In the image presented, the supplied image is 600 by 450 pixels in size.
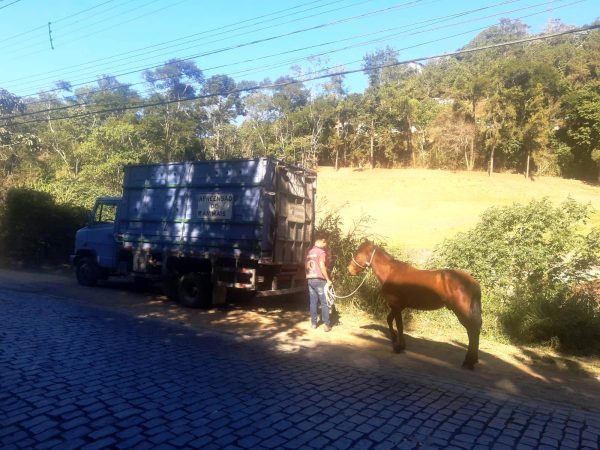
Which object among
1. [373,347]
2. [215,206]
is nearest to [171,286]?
[215,206]

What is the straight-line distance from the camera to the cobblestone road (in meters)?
3.88

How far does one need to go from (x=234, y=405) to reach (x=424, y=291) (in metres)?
3.63

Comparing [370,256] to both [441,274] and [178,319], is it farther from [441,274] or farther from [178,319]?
[178,319]

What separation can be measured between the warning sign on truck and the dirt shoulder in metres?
2.04

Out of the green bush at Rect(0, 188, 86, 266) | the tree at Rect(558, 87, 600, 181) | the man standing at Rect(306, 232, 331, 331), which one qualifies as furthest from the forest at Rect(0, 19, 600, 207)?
the man standing at Rect(306, 232, 331, 331)

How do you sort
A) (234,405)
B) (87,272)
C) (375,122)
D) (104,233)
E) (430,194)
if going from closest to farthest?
(234,405) → (104,233) → (87,272) → (430,194) → (375,122)

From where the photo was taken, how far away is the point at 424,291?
23.3 feet

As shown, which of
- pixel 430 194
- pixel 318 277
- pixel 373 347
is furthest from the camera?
pixel 430 194

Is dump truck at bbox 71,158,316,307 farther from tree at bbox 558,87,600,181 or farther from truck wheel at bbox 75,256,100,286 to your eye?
tree at bbox 558,87,600,181

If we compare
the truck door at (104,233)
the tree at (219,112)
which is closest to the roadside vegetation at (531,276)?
the truck door at (104,233)

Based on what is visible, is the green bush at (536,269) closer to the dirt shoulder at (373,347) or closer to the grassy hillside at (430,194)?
the dirt shoulder at (373,347)

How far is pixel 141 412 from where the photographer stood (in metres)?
4.28

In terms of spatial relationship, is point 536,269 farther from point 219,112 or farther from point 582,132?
point 219,112

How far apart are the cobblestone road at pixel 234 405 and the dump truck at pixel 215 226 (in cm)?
290
